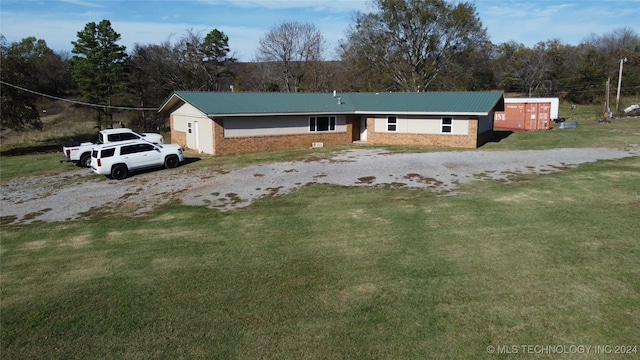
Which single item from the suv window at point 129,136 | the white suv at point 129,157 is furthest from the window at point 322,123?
the suv window at point 129,136

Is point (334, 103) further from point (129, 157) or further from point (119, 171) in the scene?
point (119, 171)

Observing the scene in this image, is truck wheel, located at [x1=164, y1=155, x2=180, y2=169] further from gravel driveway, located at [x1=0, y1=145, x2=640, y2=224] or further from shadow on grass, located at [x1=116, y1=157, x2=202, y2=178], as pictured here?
gravel driveway, located at [x1=0, y1=145, x2=640, y2=224]

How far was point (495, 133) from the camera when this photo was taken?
117 ft

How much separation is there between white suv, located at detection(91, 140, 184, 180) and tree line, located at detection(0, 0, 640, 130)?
45.3ft

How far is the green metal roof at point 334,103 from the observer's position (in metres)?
27.3

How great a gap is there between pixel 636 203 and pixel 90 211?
697 inches

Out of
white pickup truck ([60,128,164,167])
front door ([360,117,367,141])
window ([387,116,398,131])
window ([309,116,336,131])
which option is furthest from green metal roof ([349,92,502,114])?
white pickup truck ([60,128,164,167])

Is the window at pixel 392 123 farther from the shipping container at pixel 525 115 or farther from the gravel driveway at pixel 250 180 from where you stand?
the shipping container at pixel 525 115

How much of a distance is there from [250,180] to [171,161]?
6329 mm

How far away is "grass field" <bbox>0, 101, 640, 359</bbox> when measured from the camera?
6195 mm

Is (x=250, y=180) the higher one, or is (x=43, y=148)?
(x=43, y=148)

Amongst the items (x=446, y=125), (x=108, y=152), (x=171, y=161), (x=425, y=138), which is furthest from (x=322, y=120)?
(x=108, y=152)

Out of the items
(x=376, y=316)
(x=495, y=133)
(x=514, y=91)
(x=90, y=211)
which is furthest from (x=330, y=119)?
(x=514, y=91)

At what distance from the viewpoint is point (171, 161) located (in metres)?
23.2
